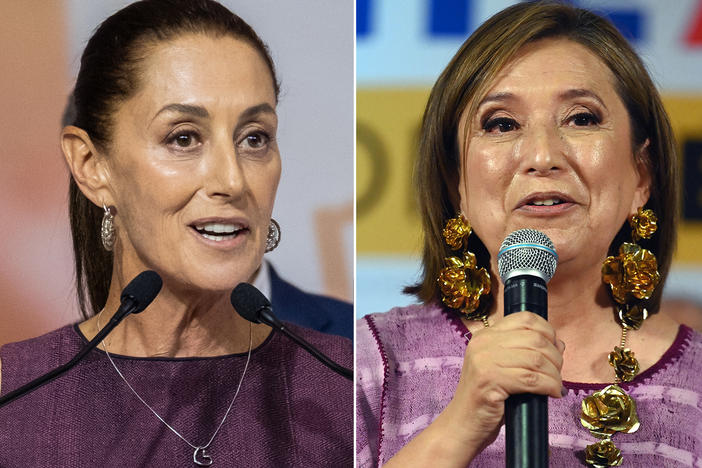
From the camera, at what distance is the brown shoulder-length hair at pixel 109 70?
7.04 feet

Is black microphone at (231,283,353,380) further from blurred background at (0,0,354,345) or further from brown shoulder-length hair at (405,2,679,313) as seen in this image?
brown shoulder-length hair at (405,2,679,313)

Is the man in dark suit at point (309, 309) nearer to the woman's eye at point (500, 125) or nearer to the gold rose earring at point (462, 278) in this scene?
the gold rose earring at point (462, 278)

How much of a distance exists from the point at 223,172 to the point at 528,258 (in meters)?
0.77

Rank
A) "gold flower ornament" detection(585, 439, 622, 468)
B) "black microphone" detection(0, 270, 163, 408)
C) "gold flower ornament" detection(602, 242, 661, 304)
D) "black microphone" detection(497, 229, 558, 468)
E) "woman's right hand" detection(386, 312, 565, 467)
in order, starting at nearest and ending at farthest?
"black microphone" detection(497, 229, 558, 468) < "woman's right hand" detection(386, 312, 565, 467) < "black microphone" detection(0, 270, 163, 408) < "gold flower ornament" detection(585, 439, 622, 468) < "gold flower ornament" detection(602, 242, 661, 304)

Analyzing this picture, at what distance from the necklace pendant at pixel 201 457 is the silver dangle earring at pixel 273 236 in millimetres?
465

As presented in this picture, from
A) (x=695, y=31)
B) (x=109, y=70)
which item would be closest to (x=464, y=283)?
(x=695, y=31)

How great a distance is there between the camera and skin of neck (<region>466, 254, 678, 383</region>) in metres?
2.17

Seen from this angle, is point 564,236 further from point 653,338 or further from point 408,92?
point 408,92

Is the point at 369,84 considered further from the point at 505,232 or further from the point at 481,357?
the point at 481,357

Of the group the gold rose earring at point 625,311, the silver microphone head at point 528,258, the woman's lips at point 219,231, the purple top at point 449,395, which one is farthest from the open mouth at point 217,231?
the gold rose earring at point 625,311

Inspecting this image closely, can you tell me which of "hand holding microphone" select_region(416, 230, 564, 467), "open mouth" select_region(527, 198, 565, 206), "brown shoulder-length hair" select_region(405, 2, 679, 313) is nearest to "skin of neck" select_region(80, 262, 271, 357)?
"brown shoulder-length hair" select_region(405, 2, 679, 313)

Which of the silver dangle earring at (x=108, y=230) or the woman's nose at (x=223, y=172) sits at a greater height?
the woman's nose at (x=223, y=172)

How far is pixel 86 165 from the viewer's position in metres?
2.18

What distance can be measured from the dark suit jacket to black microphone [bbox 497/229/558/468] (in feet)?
2.23
